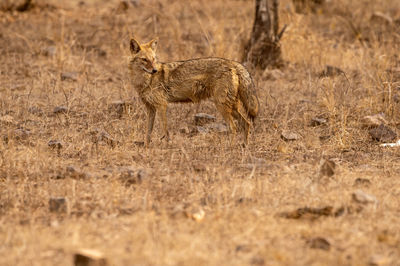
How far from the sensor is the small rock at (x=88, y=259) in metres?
3.98

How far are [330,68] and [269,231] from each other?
20.7 ft

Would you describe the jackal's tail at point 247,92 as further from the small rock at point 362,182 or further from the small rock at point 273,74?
the small rock at point 273,74

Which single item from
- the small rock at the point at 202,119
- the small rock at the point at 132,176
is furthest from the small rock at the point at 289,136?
the small rock at the point at 132,176

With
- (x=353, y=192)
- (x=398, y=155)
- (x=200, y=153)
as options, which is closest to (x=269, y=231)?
(x=353, y=192)

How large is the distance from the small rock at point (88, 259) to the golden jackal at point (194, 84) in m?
3.39

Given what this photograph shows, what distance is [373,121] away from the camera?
26.1 ft

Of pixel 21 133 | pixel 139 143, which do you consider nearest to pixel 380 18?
pixel 139 143

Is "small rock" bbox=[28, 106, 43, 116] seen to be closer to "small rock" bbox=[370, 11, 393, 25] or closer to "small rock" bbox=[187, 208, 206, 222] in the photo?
"small rock" bbox=[187, 208, 206, 222]

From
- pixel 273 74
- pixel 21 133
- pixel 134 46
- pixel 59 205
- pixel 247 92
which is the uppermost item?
pixel 134 46

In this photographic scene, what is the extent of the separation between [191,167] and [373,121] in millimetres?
2974

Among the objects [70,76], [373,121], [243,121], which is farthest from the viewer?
[70,76]

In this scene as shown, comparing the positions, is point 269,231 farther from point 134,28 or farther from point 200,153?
point 134,28

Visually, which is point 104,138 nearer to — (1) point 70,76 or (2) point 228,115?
(2) point 228,115

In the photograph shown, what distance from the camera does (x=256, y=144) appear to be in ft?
24.7
